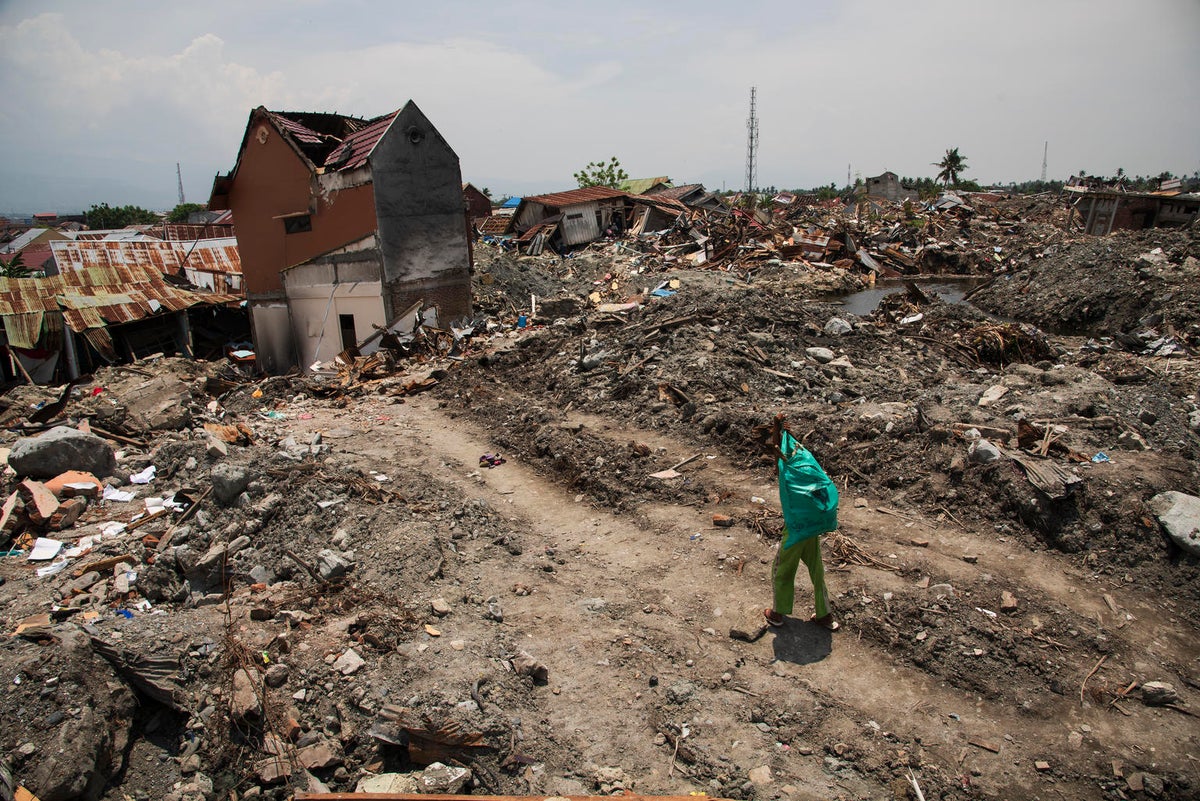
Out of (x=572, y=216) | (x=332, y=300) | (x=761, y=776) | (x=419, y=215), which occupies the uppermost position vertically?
(x=572, y=216)

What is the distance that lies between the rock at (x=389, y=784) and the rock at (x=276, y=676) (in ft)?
3.20

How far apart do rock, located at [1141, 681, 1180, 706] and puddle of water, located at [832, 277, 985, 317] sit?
18.0 m

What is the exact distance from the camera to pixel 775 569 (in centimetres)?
494

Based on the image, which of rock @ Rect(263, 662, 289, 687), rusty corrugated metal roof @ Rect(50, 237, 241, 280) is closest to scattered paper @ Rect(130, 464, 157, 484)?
rock @ Rect(263, 662, 289, 687)

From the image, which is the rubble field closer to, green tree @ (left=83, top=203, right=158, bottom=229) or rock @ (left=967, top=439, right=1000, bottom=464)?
rock @ (left=967, top=439, right=1000, bottom=464)

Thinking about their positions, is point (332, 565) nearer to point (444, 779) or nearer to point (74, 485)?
point (444, 779)

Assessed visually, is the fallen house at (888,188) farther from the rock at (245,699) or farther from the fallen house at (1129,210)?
the rock at (245,699)

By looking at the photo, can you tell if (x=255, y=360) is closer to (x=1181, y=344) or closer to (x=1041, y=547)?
(x=1041, y=547)

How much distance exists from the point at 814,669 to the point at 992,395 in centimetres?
578

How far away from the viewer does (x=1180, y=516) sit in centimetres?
556

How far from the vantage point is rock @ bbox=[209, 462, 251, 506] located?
6.84 metres

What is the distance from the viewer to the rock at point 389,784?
3.64 meters

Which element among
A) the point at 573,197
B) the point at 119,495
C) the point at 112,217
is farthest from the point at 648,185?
the point at 112,217

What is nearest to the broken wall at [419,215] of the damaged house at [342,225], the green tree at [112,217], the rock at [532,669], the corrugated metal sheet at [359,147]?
the damaged house at [342,225]
